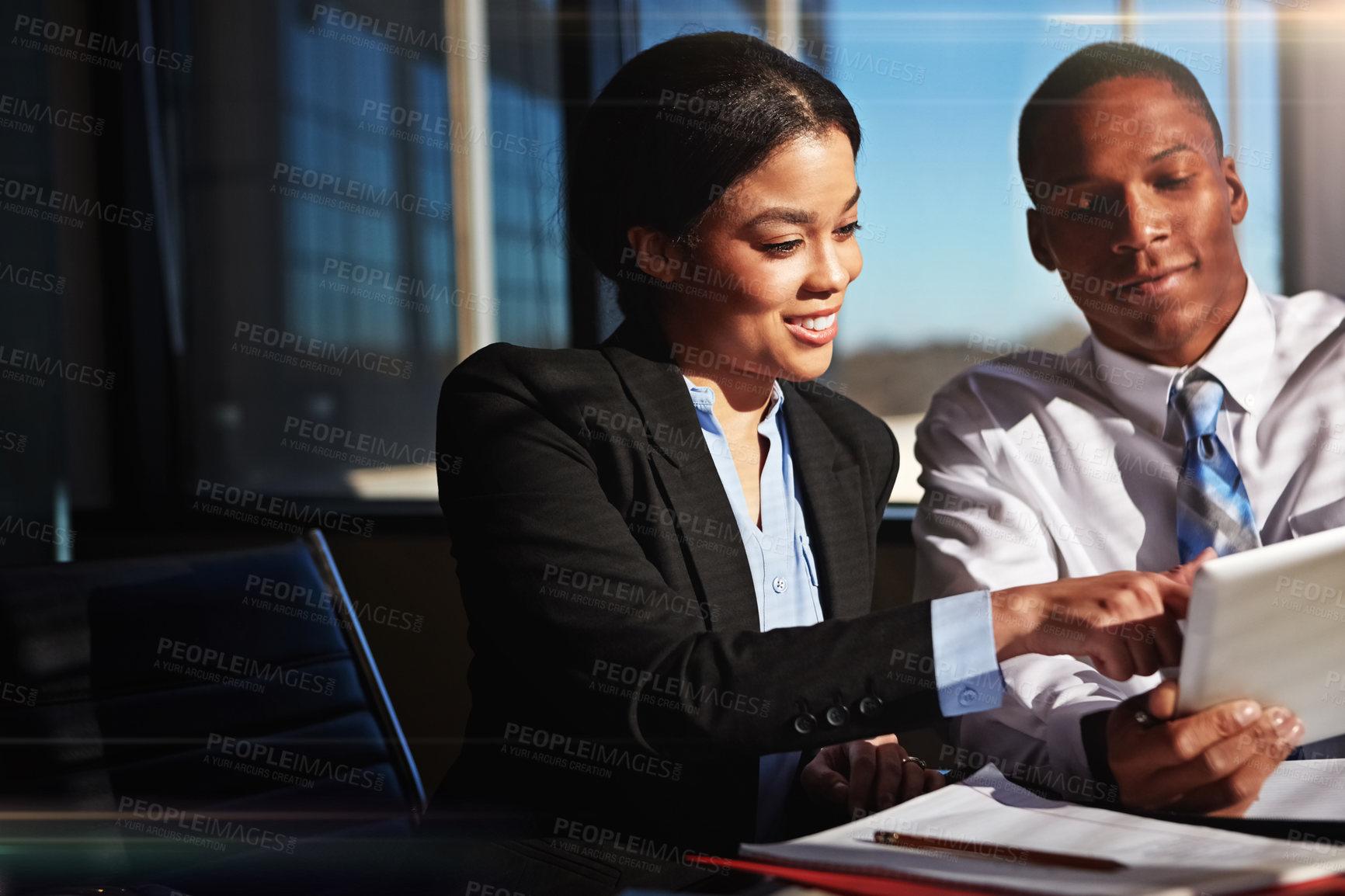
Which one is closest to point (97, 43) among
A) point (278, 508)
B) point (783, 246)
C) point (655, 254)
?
point (278, 508)

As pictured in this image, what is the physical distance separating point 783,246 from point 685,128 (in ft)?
0.81

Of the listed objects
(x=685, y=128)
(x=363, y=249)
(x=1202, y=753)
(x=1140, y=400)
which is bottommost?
(x=1202, y=753)

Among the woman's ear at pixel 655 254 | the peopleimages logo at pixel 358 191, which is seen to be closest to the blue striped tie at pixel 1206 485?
the woman's ear at pixel 655 254

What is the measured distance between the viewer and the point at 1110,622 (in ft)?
3.69

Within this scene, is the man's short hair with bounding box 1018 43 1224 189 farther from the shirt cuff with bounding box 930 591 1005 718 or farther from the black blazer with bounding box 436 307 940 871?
the shirt cuff with bounding box 930 591 1005 718

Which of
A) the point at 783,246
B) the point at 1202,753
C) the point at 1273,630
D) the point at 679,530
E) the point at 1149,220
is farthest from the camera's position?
the point at 1149,220

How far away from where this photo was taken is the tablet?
859 millimetres

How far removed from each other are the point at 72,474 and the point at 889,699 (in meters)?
2.91

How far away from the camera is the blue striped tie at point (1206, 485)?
1.74 meters

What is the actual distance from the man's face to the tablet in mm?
915

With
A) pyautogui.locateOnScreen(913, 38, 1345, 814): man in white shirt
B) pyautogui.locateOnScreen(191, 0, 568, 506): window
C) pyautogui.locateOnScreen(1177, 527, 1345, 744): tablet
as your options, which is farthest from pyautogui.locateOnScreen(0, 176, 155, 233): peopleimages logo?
pyautogui.locateOnScreen(1177, 527, 1345, 744): tablet

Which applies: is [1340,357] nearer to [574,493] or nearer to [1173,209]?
[1173,209]

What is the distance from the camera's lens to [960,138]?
7.44 ft

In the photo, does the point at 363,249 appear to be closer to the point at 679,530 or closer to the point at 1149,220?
the point at 679,530
